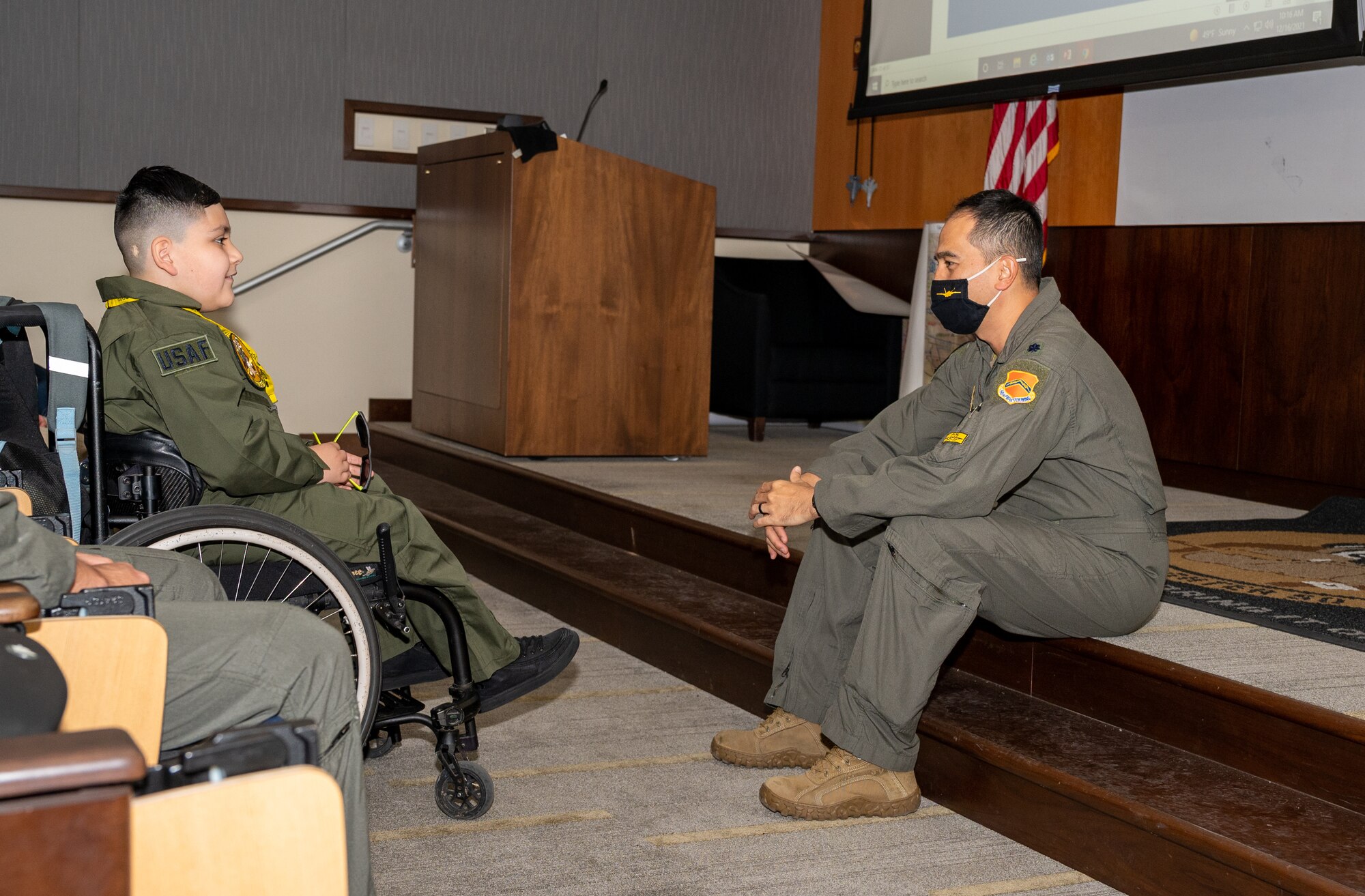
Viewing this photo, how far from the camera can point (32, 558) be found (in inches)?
43.4

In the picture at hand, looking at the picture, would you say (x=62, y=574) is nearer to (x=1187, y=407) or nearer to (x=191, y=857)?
(x=191, y=857)

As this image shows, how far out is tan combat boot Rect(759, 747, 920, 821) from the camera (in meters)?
2.00

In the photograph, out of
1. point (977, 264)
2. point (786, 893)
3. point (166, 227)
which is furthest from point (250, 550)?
point (977, 264)

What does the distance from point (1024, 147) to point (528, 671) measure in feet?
9.57

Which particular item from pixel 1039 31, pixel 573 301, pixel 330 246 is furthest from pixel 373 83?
pixel 1039 31

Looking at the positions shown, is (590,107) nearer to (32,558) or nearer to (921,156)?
(921,156)

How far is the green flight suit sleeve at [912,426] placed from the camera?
234 centimetres

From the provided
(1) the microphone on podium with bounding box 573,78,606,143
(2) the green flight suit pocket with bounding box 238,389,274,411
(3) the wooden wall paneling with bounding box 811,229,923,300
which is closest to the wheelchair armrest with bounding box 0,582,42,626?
(2) the green flight suit pocket with bounding box 238,389,274,411

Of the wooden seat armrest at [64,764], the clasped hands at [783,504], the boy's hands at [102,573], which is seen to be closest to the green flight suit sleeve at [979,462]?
the clasped hands at [783,504]

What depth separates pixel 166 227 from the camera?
199 centimetres

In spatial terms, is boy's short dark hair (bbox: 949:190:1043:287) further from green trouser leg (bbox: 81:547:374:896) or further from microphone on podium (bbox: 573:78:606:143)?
microphone on podium (bbox: 573:78:606:143)

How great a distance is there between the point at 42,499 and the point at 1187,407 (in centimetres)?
330

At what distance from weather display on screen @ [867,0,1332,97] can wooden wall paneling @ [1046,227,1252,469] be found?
0.59m

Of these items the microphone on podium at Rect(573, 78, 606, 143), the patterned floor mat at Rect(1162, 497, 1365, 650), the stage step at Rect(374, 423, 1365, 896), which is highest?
the microphone on podium at Rect(573, 78, 606, 143)
